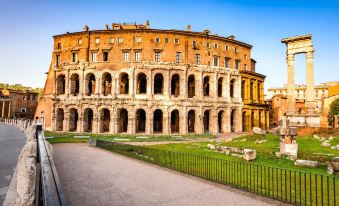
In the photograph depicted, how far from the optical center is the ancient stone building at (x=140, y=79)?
33219 millimetres

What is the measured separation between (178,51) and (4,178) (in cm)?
2739

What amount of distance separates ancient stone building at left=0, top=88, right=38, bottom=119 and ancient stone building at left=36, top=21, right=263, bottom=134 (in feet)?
112

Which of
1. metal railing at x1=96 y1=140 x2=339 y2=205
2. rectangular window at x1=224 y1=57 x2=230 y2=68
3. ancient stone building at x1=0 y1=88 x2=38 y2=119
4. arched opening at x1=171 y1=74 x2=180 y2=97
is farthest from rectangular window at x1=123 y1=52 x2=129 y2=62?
ancient stone building at x1=0 y1=88 x2=38 y2=119

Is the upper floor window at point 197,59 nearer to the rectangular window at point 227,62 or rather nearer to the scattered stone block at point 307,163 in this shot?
the rectangular window at point 227,62

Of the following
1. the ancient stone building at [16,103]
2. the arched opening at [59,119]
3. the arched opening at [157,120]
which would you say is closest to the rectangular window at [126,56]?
the arched opening at [157,120]

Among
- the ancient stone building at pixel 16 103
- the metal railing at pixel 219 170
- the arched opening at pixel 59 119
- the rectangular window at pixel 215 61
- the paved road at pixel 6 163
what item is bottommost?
the paved road at pixel 6 163

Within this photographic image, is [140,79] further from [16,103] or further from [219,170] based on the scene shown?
[16,103]

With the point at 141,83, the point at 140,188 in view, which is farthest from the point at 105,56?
the point at 140,188

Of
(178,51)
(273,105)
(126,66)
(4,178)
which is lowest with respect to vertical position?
(4,178)

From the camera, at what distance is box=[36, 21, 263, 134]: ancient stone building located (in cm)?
3322

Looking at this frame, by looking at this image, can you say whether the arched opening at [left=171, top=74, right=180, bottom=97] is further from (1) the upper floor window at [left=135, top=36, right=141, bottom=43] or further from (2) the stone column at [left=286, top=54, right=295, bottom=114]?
(2) the stone column at [left=286, top=54, right=295, bottom=114]

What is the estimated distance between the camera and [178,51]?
34.2 m

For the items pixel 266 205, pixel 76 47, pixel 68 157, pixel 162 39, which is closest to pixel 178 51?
pixel 162 39

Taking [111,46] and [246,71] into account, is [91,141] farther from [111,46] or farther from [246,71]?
[246,71]
